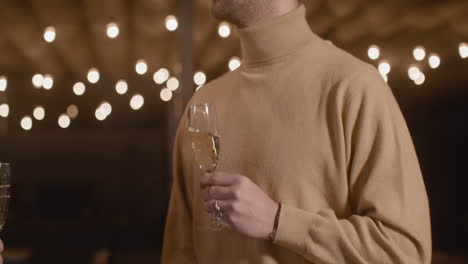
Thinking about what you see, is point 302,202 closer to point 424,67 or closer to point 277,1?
point 277,1

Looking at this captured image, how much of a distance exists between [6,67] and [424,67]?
2.06 metres

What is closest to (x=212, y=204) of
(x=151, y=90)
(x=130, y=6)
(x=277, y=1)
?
(x=277, y=1)

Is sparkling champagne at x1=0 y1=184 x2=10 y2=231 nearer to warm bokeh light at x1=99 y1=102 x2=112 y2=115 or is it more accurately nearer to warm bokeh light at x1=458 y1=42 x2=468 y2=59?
warm bokeh light at x1=99 y1=102 x2=112 y2=115

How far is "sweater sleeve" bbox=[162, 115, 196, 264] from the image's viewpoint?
1480 millimetres

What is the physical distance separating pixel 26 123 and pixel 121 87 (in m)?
0.49

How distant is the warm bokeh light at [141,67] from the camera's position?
10.1 feet

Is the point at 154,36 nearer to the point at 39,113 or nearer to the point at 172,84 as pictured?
the point at 172,84

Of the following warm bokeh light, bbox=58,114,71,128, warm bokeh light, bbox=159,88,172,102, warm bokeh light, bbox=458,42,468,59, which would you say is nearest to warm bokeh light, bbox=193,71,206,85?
warm bokeh light, bbox=159,88,172,102

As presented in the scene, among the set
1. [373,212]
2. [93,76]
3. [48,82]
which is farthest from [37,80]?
[373,212]

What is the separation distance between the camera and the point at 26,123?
3002 millimetres

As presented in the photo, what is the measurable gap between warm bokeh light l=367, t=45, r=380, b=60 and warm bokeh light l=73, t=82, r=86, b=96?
1.41 meters

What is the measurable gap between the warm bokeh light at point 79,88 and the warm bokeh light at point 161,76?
0.35m

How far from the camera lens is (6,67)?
3025 millimetres

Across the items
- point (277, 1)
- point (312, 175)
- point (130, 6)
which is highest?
point (130, 6)
